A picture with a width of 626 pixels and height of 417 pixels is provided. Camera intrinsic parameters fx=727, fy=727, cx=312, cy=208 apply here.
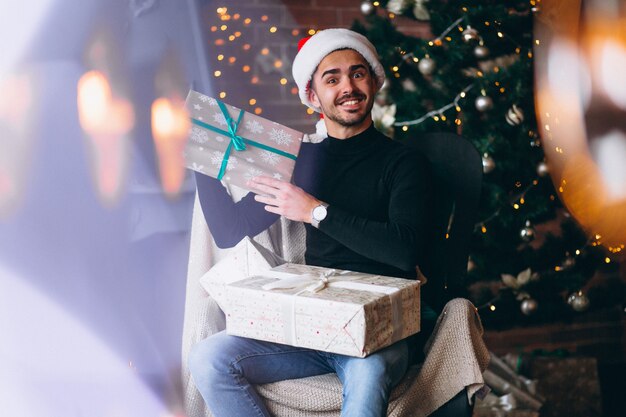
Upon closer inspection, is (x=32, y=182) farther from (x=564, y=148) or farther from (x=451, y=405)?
(x=564, y=148)

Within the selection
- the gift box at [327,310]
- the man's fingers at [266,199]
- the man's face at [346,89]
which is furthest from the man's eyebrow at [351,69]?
the gift box at [327,310]

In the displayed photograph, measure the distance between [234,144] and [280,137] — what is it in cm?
11

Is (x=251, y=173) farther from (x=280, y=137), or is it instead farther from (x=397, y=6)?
(x=397, y=6)

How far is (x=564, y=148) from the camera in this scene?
217cm

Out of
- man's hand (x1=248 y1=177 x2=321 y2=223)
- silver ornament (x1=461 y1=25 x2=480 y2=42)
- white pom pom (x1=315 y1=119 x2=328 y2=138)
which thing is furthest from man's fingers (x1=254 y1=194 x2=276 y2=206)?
silver ornament (x1=461 y1=25 x2=480 y2=42)

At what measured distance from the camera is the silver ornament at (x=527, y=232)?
2.36m

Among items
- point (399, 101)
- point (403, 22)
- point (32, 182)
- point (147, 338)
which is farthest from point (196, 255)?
point (403, 22)

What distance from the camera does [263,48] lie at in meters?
2.53

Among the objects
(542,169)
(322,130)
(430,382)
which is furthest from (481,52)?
(430,382)

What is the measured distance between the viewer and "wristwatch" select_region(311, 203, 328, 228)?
61.8 inches

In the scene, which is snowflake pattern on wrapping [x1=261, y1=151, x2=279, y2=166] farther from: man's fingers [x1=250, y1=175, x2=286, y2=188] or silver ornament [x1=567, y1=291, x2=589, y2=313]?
silver ornament [x1=567, y1=291, x2=589, y2=313]

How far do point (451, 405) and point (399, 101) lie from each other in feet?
3.68

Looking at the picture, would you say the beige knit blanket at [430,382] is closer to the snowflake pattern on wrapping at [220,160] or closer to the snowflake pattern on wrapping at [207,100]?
the snowflake pattern on wrapping at [220,160]

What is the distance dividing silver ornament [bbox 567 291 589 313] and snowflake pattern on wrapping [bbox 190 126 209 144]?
4.90 ft
